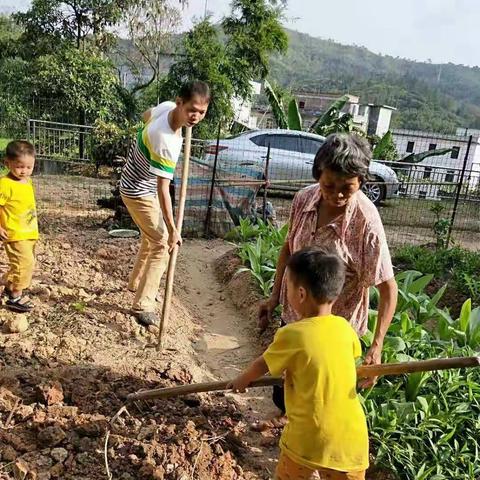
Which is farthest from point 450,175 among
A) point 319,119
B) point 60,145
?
point 60,145

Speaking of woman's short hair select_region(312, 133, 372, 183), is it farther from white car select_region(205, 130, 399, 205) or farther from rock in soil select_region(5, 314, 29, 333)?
white car select_region(205, 130, 399, 205)

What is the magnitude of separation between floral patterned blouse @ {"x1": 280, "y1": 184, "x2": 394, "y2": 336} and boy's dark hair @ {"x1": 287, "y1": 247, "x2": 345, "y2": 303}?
1.27 ft

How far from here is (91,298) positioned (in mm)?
4129

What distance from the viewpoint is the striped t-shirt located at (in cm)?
321

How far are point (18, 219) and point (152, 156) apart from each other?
1.11 m

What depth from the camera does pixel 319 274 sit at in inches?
69.6

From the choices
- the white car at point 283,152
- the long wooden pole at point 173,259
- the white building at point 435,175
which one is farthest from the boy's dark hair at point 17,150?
the white car at point 283,152

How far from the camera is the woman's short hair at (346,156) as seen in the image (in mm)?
1951

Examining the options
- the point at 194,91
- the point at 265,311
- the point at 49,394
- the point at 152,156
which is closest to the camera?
the point at 265,311

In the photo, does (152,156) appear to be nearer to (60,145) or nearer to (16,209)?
(16,209)

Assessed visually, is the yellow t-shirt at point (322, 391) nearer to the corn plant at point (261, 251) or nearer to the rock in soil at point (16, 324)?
the rock in soil at point (16, 324)

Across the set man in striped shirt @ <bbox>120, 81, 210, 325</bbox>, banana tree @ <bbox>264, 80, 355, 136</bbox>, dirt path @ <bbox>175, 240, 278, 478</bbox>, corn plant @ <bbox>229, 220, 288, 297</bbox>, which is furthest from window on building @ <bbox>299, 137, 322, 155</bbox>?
man in striped shirt @ <bbox>120, 81, 210, 325</bbox>

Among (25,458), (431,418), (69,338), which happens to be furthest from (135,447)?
(431,418)

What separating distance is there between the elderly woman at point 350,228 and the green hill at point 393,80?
151ft
